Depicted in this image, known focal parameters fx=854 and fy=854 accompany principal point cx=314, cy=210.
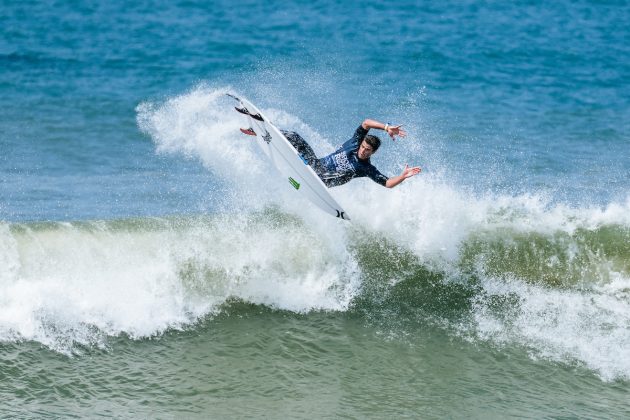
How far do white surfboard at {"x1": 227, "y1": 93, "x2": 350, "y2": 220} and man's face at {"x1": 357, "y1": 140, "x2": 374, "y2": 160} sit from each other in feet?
1.87

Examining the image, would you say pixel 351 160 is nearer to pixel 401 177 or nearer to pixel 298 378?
pixel 401 177

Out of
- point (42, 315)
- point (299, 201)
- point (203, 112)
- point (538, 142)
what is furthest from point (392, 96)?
point (42, 315)

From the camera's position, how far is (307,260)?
10742 millimetres

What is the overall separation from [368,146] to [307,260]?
169 centimetres

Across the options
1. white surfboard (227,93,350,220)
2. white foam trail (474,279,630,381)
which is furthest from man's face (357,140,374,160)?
white foam trail (474,279,630,381)

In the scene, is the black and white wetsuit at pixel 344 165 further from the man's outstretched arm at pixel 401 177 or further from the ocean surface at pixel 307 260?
the ocean surface at pixel 307 260

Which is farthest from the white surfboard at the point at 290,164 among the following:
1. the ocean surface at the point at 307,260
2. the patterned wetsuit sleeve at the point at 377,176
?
the ocean surface at the point at 307,260

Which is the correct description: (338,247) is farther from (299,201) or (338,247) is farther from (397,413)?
(397,413)

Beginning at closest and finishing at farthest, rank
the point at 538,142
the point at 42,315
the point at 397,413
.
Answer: the point at 397,413 → the point at 42,315 → the point at 538,142

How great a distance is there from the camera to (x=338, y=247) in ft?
36.3

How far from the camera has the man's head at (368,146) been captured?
10031 millimetres

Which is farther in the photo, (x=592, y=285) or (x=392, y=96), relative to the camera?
(x=392, y=96)

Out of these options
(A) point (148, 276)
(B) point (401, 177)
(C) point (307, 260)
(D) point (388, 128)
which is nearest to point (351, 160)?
(D) point (388, 128)

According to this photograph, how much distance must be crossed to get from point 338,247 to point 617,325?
3.52 m
